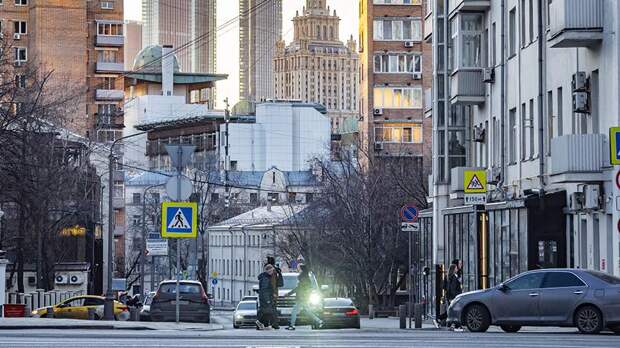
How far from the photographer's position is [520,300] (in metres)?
33.6

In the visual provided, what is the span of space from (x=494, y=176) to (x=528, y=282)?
17982 mm

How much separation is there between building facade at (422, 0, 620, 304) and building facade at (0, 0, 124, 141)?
261 feet

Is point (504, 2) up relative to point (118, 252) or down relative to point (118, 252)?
up

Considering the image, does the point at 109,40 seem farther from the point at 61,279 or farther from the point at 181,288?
the point at 181,288

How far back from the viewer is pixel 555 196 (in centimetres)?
4312

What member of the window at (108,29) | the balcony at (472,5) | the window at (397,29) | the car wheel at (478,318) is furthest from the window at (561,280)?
the window at (108,29)

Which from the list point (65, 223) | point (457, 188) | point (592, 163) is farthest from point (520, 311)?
point (65, 223)

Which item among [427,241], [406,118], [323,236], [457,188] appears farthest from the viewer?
[406,118]

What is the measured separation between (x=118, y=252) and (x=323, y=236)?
197ft

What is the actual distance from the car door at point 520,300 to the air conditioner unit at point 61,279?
4917cm

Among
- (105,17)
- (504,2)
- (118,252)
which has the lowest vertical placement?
(118,252)

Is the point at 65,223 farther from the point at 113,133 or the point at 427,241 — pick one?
the point at 113,133

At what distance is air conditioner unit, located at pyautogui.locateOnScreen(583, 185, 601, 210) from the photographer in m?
39.2

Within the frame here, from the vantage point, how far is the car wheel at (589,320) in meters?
31.9
